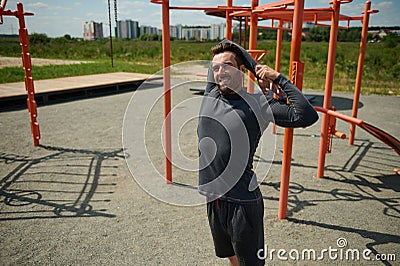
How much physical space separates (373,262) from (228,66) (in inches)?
84.1

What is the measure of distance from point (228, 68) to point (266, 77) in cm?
21

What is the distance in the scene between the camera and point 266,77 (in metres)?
1.63

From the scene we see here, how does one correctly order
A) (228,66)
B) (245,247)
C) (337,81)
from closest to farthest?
1. (228,66)
2. (245,247)
3. (337,81)

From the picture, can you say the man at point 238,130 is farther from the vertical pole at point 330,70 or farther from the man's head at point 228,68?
the vertical pole at point 330,70

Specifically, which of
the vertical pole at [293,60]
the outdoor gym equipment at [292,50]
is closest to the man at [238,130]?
the outdoor gym equipment at [292,50]

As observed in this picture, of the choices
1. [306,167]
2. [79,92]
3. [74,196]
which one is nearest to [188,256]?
[74,196]

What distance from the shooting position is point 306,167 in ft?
15.2

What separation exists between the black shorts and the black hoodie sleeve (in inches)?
17.8

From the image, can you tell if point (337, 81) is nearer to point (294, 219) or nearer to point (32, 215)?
point (294, 219)

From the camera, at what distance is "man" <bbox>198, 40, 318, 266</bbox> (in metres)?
1.58

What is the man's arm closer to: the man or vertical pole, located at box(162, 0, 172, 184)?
the man

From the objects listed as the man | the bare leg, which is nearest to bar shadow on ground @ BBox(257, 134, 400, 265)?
the bare leg

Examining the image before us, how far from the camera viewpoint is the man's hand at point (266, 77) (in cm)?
161

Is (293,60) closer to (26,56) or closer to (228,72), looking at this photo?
(228,72)
